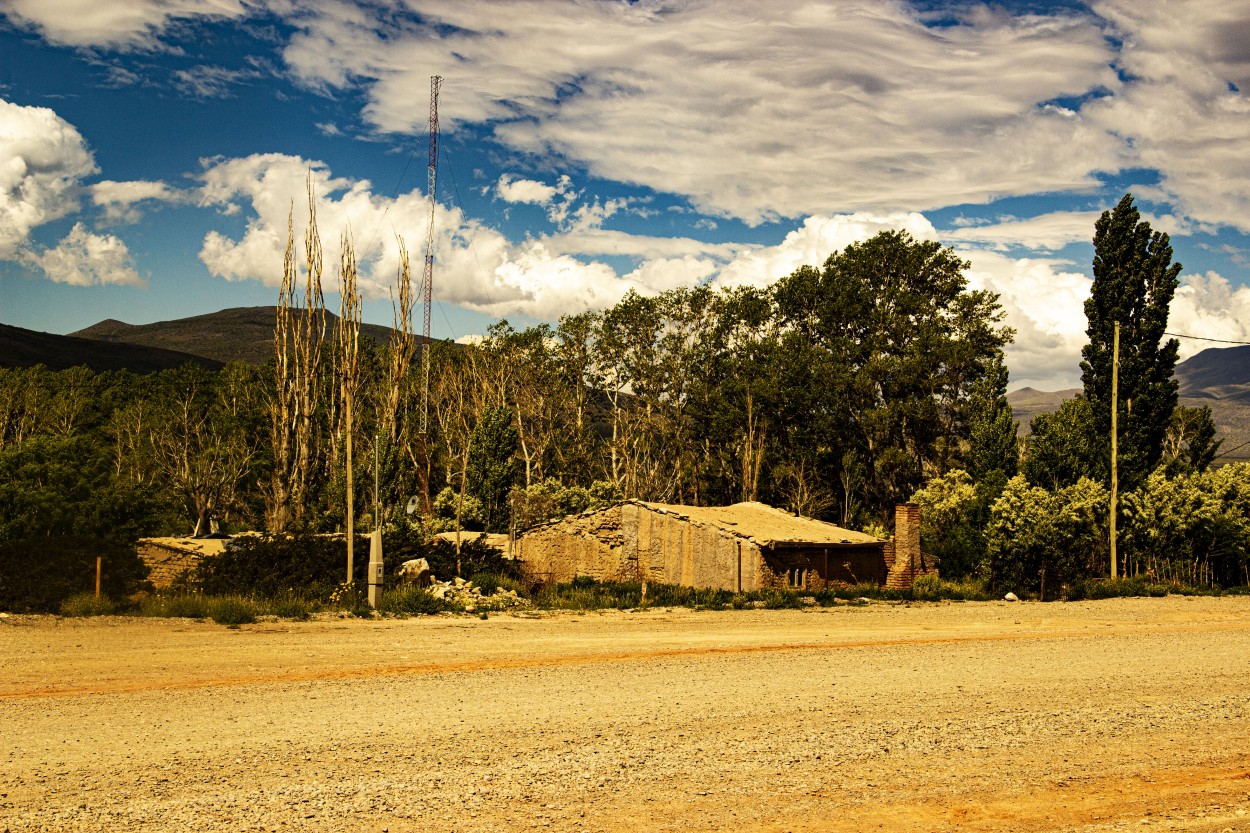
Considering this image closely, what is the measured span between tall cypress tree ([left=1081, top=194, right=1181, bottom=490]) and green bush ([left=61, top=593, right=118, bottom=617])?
3544 cm

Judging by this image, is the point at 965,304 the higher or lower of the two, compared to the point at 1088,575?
higher

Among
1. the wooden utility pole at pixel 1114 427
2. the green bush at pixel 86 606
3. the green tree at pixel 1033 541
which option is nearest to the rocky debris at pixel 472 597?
the green bush at pixel 86 606

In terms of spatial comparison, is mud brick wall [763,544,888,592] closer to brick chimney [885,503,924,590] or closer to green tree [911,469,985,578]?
brick chimney [885,503,924,590]

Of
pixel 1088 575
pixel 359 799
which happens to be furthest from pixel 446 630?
pixel 1088 575

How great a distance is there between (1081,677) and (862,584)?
17.2 m

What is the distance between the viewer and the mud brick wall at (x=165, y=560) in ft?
88.2

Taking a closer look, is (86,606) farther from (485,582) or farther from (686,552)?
(686,552)

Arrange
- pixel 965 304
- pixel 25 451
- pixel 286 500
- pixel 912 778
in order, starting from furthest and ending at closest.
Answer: pixel 965 304
pixel 286 500
pixel 25 451
pixel 912 778

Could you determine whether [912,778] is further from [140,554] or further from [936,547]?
[936,547]

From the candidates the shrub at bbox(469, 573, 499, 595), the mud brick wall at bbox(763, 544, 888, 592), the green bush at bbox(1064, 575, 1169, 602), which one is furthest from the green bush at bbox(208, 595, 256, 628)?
the green bush at bbox(1064, 575, 1169, 602)

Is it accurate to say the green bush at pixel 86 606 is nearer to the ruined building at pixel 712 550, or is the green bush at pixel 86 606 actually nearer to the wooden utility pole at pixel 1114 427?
the ruined building at pixel 712 550

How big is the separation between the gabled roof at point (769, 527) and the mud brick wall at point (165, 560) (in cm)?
1410

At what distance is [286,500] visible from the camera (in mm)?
51781

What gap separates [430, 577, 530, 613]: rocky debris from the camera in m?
24.6
